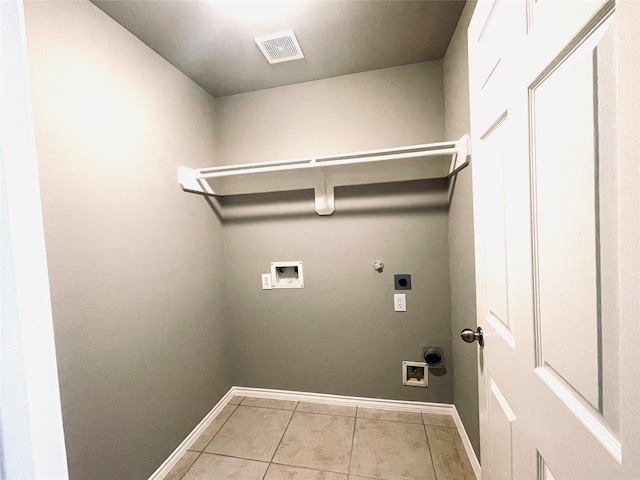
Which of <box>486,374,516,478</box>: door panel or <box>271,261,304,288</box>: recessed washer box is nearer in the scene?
<box>486,374,516,478</box>: door panel

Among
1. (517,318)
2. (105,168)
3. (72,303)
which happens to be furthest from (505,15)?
(72,303)

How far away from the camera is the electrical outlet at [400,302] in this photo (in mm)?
1679

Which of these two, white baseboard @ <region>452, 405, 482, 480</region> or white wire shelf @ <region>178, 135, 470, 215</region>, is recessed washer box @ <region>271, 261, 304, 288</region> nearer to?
white wire shelf @ <region>178, 135, 470, 215</region>

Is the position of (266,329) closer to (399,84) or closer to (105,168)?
(105,168)

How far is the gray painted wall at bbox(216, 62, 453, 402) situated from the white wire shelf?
0.07 meters

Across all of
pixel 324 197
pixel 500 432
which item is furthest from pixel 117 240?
pixel 500 432

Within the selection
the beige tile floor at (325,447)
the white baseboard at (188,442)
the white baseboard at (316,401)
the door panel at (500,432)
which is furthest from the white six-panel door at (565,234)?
the white baseboard at (188,442)

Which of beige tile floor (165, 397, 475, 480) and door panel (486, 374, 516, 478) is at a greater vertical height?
door panel (486, 374, 516, 478)

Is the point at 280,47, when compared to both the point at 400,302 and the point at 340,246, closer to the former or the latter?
Answer: the point at 340,246

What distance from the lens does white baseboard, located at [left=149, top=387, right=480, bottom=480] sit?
1335mm

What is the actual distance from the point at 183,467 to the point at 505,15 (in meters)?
2.48

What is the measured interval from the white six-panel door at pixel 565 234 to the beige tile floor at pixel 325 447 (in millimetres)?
794

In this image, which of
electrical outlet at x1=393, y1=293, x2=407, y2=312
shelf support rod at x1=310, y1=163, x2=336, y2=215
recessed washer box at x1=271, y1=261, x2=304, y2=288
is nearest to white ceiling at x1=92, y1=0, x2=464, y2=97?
shelf support rod at x1=310, y1=163, x2=336, y2=215

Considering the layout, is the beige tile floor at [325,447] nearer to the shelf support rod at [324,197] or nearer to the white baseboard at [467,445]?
the white baseboard at [467,445]
